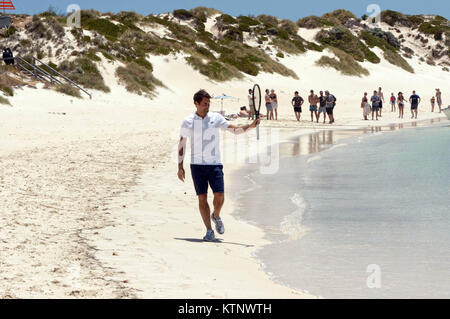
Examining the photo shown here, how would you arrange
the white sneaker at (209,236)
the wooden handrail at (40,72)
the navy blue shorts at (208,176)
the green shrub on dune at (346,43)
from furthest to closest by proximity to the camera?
the green shrub on dune at (346,43), the wooden handrail at (40,72), the white sneaker at (209,236), the navy blue shorts at (208,176)

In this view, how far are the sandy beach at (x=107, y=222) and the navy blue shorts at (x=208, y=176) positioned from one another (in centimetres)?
66

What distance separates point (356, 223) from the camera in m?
8.27

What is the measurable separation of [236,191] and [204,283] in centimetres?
598

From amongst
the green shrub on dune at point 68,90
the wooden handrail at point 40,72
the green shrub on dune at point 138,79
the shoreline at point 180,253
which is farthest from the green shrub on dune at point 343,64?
the shoreline at point 180,253

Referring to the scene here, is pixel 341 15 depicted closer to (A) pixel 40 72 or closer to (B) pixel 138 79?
(B) pixel 138 79

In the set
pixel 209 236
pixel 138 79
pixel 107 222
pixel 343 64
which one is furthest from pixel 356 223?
pixel 343 64

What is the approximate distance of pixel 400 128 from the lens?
94.5ft

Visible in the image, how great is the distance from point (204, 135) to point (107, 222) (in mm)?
1972

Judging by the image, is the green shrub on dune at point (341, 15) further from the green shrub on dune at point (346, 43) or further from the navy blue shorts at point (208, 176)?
the navy blue shorts at point (208, 176)

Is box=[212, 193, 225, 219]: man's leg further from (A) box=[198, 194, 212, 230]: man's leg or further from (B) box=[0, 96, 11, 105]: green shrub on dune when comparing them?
(B) box=[0, 96, 11, 105]: green shrub on dune

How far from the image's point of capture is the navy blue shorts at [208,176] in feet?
22.0

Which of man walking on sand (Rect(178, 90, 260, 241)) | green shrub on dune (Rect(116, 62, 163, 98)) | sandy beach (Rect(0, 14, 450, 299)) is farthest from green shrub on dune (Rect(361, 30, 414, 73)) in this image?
man walking on sand (Rect(178, 90, 260, 241))

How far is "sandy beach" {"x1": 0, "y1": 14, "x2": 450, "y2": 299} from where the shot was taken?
5.14 meters
